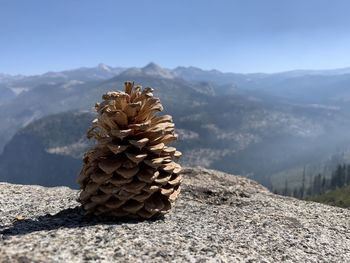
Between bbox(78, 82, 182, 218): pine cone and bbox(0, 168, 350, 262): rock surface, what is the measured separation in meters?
0.49

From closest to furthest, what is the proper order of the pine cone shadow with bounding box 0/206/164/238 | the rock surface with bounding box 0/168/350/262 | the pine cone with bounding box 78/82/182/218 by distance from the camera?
the rock surface with bounding box 0/168/350/262 < the pine cone shadow with bounding box 0/206/164/238 < the pine cone with bounding box 78/82/182/218

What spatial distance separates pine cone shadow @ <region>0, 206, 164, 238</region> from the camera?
37.1 feet

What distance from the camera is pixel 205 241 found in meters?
10.9

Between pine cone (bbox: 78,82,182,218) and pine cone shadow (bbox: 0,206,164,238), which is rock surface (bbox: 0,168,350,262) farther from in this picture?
pine cone (bbox: 78,82,182,218)

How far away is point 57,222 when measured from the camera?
12297mm

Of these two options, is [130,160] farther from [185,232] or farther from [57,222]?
[185,232]

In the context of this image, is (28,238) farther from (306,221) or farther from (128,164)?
(306,221)

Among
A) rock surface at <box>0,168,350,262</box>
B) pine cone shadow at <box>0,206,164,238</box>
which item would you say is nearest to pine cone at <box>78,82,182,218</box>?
pine cone shadow at <box>0,206,164,238</box>

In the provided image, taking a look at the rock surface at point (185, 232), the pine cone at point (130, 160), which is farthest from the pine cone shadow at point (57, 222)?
the pine cone at point (130, 160)

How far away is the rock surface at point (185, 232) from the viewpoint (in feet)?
30.9

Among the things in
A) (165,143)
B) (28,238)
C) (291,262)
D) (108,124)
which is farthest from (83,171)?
(291,262)

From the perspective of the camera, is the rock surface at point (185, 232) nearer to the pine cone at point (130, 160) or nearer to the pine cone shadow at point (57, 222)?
the pine cone shadow at point (57, 222)

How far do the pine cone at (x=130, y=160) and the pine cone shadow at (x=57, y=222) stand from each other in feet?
0.77

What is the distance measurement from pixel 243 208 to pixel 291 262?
5.32 m
